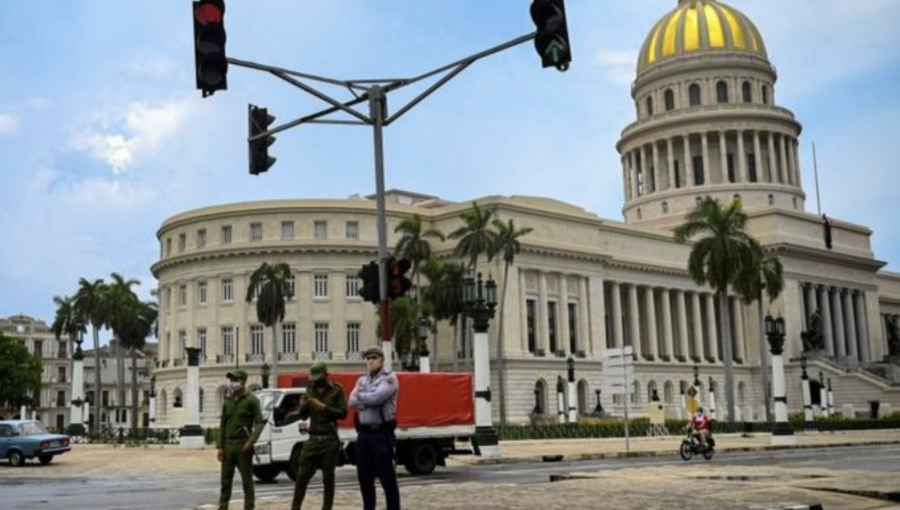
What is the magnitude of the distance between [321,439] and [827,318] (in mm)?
94699

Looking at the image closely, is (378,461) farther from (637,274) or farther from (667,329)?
(667,329)

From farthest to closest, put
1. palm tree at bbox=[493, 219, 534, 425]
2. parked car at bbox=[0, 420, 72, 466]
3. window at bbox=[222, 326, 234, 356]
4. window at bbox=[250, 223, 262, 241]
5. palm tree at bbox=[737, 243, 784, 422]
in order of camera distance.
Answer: window at bbox=[250, 223, 262, 241] < window at bbox=[222, 326, 234, 356] < palm tree at bbox=[493, 219, 534, 425] < palm tree at bbox=[737, 243, 784, 422] < parked car at bbox=[0, 420, 72, 466]

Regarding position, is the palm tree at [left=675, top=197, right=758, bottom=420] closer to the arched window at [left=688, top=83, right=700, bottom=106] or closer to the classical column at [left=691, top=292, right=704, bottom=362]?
the classical column at [left=691, top=292, right=704, bottom=362]

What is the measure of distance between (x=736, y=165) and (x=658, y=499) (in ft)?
315

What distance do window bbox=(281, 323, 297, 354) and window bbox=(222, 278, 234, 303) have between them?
16.4 feet

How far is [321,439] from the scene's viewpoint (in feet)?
40.3

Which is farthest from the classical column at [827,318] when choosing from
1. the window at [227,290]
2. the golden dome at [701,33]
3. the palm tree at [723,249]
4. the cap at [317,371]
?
the cap at [317,371]

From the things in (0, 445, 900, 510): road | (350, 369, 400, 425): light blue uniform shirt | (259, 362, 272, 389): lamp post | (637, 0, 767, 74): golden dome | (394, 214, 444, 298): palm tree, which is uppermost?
(637, 0, 767, 74): golden dome

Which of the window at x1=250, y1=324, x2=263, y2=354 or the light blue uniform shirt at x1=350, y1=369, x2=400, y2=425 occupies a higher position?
the window at x1=250, y1=324, x2=263, y2=354

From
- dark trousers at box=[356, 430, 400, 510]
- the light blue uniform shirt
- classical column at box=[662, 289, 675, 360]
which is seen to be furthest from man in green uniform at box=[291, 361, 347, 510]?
classical column at box=[662, 289, 675, 360]

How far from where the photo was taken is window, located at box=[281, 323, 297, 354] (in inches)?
3039

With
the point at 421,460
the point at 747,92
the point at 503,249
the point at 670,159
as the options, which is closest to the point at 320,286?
the point at 503,249

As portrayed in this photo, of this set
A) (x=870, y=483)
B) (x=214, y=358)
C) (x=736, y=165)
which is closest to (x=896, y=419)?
(x=736, y=165)

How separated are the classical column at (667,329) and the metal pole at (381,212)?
246 ft
